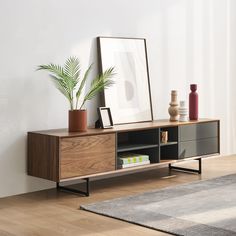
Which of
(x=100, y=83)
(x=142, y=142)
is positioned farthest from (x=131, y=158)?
(x=100, y=83)

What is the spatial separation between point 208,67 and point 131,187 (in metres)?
1.95

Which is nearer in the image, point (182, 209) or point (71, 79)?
point (182, 209)

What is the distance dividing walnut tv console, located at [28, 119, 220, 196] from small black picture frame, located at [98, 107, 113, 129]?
0.08 meters

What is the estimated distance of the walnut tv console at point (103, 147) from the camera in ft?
14.0

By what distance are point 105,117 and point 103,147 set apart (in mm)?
341

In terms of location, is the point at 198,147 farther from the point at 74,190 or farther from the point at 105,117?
the point at 74,190

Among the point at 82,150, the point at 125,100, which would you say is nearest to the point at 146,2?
the point at 125,100

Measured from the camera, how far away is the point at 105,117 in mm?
4738

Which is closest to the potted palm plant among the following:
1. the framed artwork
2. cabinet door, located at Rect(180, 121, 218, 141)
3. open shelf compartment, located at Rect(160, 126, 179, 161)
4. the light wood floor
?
the framed artwork

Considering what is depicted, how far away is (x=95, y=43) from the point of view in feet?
16.4

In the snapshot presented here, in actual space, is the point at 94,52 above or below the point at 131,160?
above

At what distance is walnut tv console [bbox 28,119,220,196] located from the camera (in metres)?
4.26

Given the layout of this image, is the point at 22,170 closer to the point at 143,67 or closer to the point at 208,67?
the point at 143,67

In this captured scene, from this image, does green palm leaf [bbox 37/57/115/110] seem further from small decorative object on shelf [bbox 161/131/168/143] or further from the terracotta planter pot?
small decorative object on shelf [bbox 161/131/168/143]
